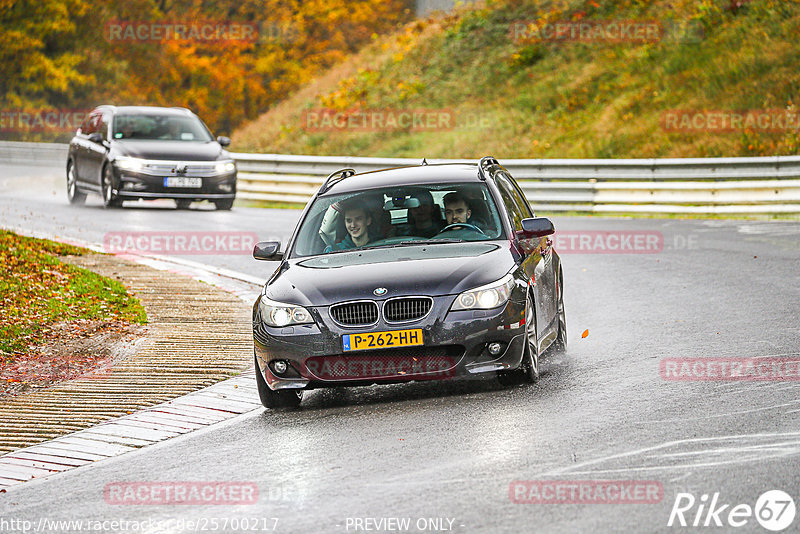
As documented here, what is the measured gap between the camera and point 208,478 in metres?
7.21

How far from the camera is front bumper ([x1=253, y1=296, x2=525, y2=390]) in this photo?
347 inches

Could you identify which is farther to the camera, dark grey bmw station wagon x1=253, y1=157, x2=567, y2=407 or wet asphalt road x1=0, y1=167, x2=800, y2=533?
dark grey bmw station wagon x1=253, y1=157, x2=567, y2=407

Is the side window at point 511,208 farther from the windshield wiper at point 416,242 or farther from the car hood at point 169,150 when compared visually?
the car hood at point 169,150

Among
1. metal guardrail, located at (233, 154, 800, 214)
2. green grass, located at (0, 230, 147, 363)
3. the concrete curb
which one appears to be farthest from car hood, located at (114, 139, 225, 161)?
the concrete curb

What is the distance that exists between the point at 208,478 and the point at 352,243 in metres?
3.26

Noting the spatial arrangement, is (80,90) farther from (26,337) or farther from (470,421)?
(470,421)

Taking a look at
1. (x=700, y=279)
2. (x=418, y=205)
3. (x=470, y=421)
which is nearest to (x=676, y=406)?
(x=470, y=421)

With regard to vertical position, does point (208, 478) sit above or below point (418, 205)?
below

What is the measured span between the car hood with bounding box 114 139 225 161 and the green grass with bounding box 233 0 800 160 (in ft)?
29.6

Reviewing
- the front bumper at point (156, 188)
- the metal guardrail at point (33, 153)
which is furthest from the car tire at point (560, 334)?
the metal guardrail at point (33, 153)

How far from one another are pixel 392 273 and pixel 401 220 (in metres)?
1.17

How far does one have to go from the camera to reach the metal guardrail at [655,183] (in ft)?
75.1

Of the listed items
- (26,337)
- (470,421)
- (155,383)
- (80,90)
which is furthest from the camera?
(80,90)

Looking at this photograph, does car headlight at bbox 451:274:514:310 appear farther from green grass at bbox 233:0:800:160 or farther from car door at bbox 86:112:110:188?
green grass at bbox 233:0:800:160
